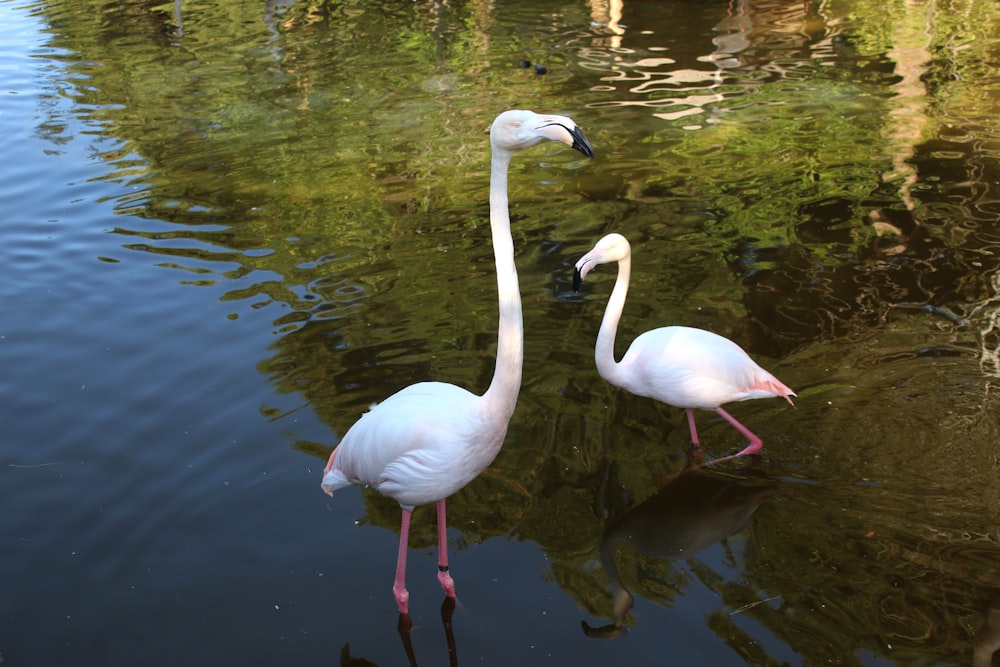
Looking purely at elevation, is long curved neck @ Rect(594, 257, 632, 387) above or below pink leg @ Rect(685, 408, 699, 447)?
above

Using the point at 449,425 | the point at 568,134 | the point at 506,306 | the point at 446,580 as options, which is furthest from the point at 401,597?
the point at 568,134

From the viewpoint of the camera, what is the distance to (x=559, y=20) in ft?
52.8

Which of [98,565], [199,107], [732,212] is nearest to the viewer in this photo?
[98,565]

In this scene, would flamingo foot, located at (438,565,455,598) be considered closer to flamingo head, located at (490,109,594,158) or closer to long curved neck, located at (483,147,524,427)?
long curved neck, located at (483,147,524,427)

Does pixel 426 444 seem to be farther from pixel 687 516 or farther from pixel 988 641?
pixel 988 641

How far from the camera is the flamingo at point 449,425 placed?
366 centimetres

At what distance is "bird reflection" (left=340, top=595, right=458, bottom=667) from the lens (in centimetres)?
402

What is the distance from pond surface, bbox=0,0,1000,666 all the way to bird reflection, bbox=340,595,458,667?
0.8 inches

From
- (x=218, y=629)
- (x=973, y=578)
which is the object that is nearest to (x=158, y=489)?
(x=218, y=629)

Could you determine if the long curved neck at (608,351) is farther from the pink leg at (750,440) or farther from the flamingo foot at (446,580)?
the flamingo foot at (446,580)

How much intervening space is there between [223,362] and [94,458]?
1.18 metres

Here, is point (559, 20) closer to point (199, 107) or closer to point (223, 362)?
point (199, 107)

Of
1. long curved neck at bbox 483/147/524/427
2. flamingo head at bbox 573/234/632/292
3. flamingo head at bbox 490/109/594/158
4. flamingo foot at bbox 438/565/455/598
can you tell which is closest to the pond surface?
flamingo foot at bbox 438/565/455/598

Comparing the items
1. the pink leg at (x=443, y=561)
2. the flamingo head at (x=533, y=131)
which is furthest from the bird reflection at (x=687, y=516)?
the flamingo head at (x=533, y=131)
